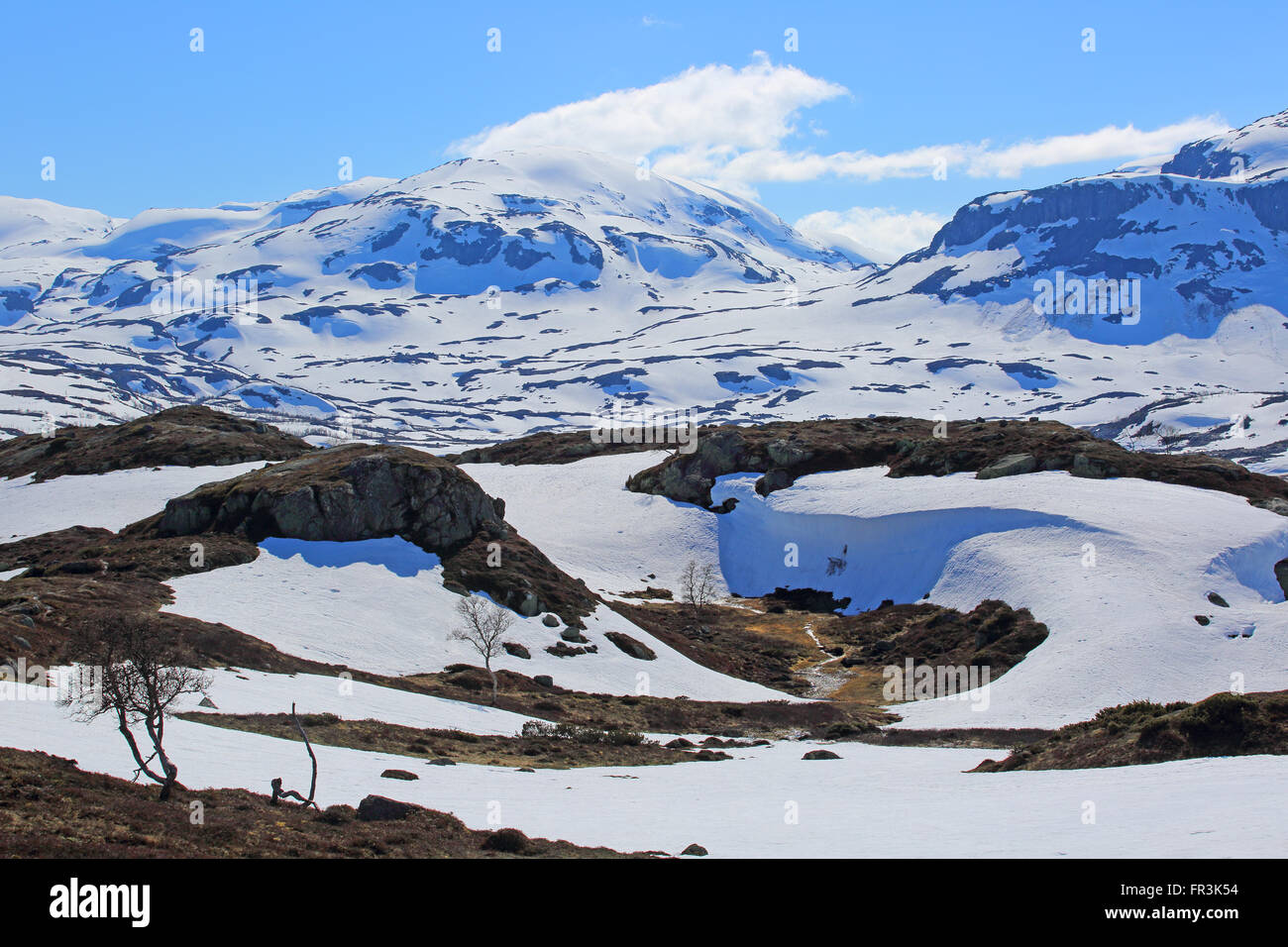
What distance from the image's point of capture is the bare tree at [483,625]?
2148 inches

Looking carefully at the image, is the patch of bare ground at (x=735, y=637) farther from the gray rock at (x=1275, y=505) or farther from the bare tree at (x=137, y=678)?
the bare tree at (x=137, y=678)

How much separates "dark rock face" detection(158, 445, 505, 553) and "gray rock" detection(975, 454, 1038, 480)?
50.3m

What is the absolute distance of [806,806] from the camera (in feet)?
98.8

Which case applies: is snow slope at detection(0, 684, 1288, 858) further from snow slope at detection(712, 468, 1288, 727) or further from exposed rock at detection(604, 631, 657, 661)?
exposed rock at detection(604, 631, 657, 661)

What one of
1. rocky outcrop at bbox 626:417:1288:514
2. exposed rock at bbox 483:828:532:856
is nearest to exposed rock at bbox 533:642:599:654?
exposed rock at bbox 483:828:532:856

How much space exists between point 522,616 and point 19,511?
167 feet

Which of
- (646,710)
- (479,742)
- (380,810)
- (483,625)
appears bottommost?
(646,710)

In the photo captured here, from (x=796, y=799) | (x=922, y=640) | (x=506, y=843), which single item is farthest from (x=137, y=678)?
(x=922, y=640)

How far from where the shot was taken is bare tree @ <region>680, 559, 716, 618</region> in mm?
88250

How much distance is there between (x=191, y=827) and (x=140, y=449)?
91349mm

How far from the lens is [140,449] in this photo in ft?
324

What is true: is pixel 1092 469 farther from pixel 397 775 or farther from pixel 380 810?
pixel 380 810

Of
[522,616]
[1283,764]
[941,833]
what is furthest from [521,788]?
[522,616]
